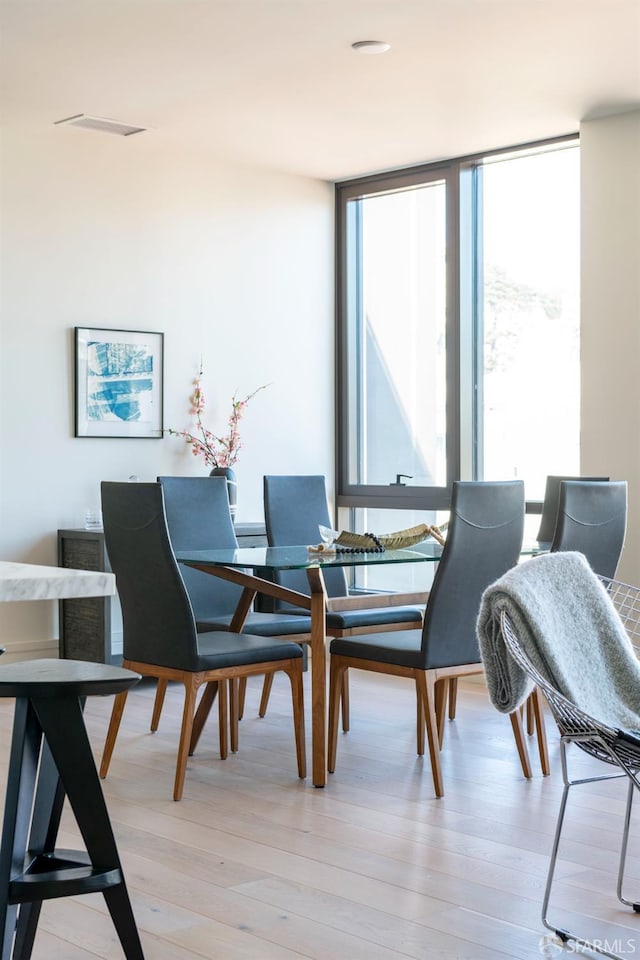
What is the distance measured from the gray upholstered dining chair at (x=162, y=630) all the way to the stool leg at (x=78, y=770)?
66.1 inches

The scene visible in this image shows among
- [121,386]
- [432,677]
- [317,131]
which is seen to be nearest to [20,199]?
[121,386]

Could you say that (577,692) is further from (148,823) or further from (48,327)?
(48,327)

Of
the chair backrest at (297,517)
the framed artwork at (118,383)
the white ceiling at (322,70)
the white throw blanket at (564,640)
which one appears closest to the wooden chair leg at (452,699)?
the chair backrest at (297,517)

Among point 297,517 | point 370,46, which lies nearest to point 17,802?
point 297,517

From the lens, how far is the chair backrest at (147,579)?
377 cm

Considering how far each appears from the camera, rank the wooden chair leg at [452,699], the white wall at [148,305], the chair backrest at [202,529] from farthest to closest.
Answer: the white wall at [148,305] → the wooden chair leg at [452,699] → the chair backrest at [202,529]

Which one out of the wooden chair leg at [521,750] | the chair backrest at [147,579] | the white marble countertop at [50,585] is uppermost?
the white marble countertop at [50,585]

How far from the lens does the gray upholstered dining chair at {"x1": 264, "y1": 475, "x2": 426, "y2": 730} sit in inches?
182

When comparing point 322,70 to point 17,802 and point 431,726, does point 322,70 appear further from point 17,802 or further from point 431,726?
point 17,802

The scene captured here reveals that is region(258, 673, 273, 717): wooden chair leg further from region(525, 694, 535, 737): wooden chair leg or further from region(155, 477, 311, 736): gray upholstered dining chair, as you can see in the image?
region(525, 694, 535, 737): wooden chair leg

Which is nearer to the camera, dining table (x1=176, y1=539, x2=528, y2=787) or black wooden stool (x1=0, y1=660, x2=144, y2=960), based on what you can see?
black wooden stool (x1=0, y1=660, x2=144, y2=960)

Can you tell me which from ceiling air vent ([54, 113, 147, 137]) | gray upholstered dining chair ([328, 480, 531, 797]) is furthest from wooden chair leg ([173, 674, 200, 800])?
ceiling air vent ([54, 113, 147, 137])

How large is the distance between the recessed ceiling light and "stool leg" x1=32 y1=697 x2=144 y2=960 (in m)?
3.18

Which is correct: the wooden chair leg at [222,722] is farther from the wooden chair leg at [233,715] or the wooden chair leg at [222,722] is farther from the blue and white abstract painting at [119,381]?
the blue and white abstract painting at [119,381]
